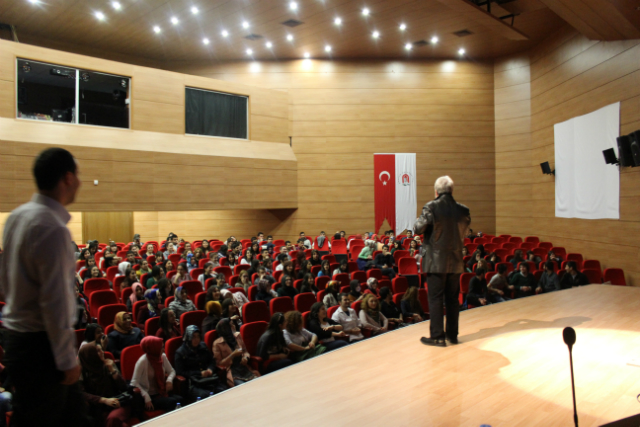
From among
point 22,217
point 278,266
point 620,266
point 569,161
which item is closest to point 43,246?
point 22,217

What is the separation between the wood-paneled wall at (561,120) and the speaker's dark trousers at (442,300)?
781 centimetres

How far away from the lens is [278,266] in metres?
9.15

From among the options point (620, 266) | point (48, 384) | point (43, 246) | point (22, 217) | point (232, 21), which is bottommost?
point (620, 266)

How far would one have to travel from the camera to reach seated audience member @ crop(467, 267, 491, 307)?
699cm

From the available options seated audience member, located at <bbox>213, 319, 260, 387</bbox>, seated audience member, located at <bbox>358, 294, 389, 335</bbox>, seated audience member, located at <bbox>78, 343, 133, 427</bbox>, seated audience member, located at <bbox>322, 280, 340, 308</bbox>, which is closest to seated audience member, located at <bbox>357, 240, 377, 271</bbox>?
seated audience member, located at <bbox>322, 280, 340, 308</bbox>

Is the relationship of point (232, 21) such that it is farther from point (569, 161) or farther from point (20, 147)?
point (569, 161)

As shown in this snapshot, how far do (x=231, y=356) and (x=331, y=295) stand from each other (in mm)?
2154

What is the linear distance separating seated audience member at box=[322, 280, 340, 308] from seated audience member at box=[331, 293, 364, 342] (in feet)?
2.07

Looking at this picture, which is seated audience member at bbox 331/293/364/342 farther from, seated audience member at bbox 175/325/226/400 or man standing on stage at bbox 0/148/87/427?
man standing on stage at bbox 0/148/87/427

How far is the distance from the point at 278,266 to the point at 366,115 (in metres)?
9.43

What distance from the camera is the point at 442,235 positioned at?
3920 mm

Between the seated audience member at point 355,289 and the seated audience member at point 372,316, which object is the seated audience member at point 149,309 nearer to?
the seated audience member at point 372,316

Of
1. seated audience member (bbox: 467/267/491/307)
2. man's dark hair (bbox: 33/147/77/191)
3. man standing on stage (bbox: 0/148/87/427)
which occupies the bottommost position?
seated audience member (bbox: 467/267/491/307)

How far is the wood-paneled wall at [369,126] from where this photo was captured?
16.9m
